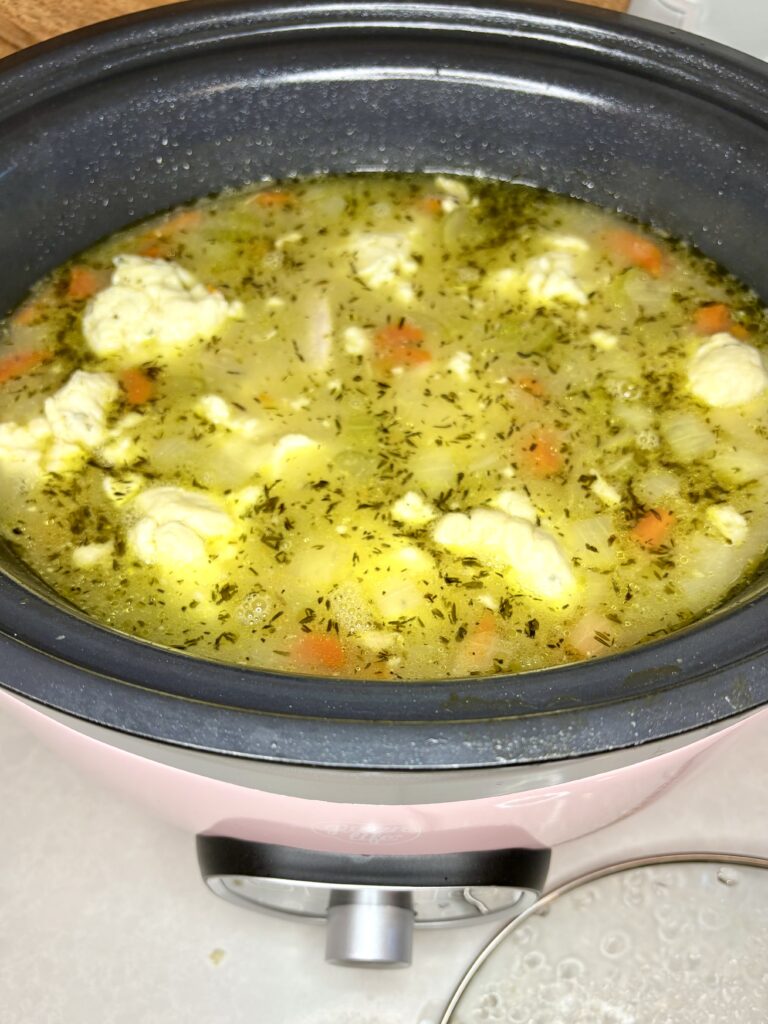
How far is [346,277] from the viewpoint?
1.78 meters

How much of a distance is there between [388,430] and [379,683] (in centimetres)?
59

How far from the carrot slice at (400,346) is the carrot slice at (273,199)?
351 mm

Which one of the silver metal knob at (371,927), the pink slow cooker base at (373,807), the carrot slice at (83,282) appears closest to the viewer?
the pink slow cooker base at (373,807)

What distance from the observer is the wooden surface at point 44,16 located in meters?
2.08

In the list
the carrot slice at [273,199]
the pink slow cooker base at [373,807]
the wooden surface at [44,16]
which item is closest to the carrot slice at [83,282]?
the carrot slice at [273,199]

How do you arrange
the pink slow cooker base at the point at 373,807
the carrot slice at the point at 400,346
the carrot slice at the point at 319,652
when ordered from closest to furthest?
the pink slow cooker base at the point at 373,807 < the carrot slice at the point at 319,652 < the carrot slice at the point at 400,346

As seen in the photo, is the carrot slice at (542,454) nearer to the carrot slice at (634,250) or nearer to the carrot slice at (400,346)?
the carrot slice at (400,346)

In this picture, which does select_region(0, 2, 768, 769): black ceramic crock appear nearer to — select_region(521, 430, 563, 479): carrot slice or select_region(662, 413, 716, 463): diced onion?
select_region(662, 413, 716, 463): diced onion

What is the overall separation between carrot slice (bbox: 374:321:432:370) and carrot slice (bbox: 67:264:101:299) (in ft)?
1.52

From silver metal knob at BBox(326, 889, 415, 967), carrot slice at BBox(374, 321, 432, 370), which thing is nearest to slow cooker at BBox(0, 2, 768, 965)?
silver metal knob at BBox(326, 889, 415, 967)

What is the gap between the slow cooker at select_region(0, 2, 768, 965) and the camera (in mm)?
1001

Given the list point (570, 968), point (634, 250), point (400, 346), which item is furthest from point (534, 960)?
point (634, 250)

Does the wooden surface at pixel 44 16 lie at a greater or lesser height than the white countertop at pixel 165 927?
greater

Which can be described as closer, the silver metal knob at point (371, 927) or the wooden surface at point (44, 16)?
the silver metal knob at point (371, 927)
